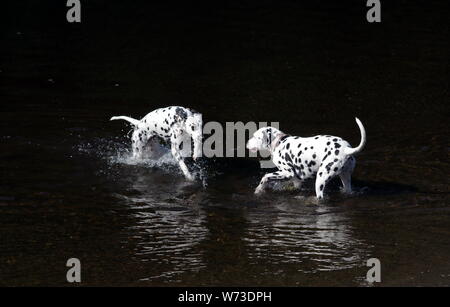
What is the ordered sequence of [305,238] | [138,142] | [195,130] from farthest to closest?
1. [138,142]
2. [195,130]
3. [305,238]

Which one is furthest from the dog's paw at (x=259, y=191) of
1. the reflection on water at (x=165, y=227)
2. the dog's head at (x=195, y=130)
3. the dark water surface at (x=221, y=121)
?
the dog's head at (x=195, y=130)

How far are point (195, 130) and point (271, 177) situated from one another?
1.34 meters

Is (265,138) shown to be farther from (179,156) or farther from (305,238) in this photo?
(305,238)

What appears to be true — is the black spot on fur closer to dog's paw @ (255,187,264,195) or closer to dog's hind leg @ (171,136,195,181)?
→ dog's hind leg @ (171,136,195,181)

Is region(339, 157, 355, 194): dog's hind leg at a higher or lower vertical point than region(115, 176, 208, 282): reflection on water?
higher

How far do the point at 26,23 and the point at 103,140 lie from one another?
822 cm

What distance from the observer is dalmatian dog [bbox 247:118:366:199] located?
1216 centimetres

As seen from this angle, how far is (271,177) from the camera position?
41.6ft

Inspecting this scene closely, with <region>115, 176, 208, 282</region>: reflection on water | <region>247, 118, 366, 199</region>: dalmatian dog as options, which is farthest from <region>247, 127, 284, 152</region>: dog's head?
<region>115, 176, 208, 282</region>: reflection on water

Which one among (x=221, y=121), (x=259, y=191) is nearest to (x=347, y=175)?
(x=259, y=191)

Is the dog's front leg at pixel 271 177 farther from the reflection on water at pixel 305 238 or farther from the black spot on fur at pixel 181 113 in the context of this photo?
the black spot on fur at pixel 181 113

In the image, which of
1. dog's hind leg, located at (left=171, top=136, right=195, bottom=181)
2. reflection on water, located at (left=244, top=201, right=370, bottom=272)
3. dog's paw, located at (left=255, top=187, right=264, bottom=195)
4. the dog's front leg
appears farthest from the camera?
dog's hind leg, located at (left=171, top=136, right=195, bottom=181)

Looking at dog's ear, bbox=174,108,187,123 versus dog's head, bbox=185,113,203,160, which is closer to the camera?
dog's head, bbox=185,113,203,160

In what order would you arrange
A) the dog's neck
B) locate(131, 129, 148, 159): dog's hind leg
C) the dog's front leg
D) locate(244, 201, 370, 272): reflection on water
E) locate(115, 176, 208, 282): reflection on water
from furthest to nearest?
locate(131, 129, 148, 159): dog's hind leg, the dog's neck, the dog's front leg, locate(244, 201, 370, 272): reflection on water, locate(115, 176, 208, 282): reflection on water
